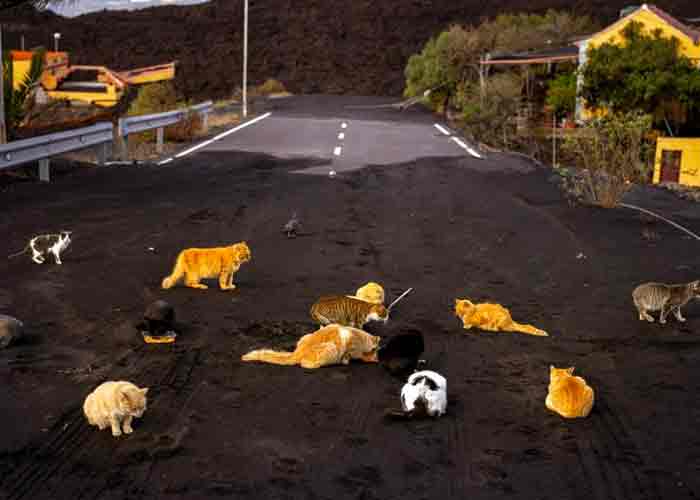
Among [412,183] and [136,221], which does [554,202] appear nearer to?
[412,183]

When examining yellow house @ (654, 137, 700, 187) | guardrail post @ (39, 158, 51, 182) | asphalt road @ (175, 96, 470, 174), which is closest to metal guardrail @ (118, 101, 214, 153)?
asphalt road @ (175, 96, 470, 174)

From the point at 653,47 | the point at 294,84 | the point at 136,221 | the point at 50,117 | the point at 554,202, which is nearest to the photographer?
the point at 136,221

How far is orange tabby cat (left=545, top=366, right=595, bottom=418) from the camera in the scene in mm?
5516

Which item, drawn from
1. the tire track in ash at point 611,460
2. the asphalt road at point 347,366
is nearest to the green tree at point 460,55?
the asphalt road at point 347,366

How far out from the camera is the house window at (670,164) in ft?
73.7

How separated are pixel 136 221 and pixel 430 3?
100164 mm

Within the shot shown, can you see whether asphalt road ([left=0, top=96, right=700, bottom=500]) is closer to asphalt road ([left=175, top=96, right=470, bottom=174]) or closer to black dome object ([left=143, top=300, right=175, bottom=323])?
black dome object ([left=143, top=300, right=175, bottom=323])

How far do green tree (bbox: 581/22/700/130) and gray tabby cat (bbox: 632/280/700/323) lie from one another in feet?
80.4

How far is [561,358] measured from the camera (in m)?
6.69

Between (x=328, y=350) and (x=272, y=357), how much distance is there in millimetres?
442

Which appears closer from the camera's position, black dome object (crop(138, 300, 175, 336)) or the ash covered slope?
black dome object (crop(138, 300, 175, 336))

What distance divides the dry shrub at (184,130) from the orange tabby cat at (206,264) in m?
16.4

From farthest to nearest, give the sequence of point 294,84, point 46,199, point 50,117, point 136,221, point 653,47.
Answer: point 294,84
point 653,47
point 50,117
point 46,199
point 136,221

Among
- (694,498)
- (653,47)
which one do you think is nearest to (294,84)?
(653,47)
